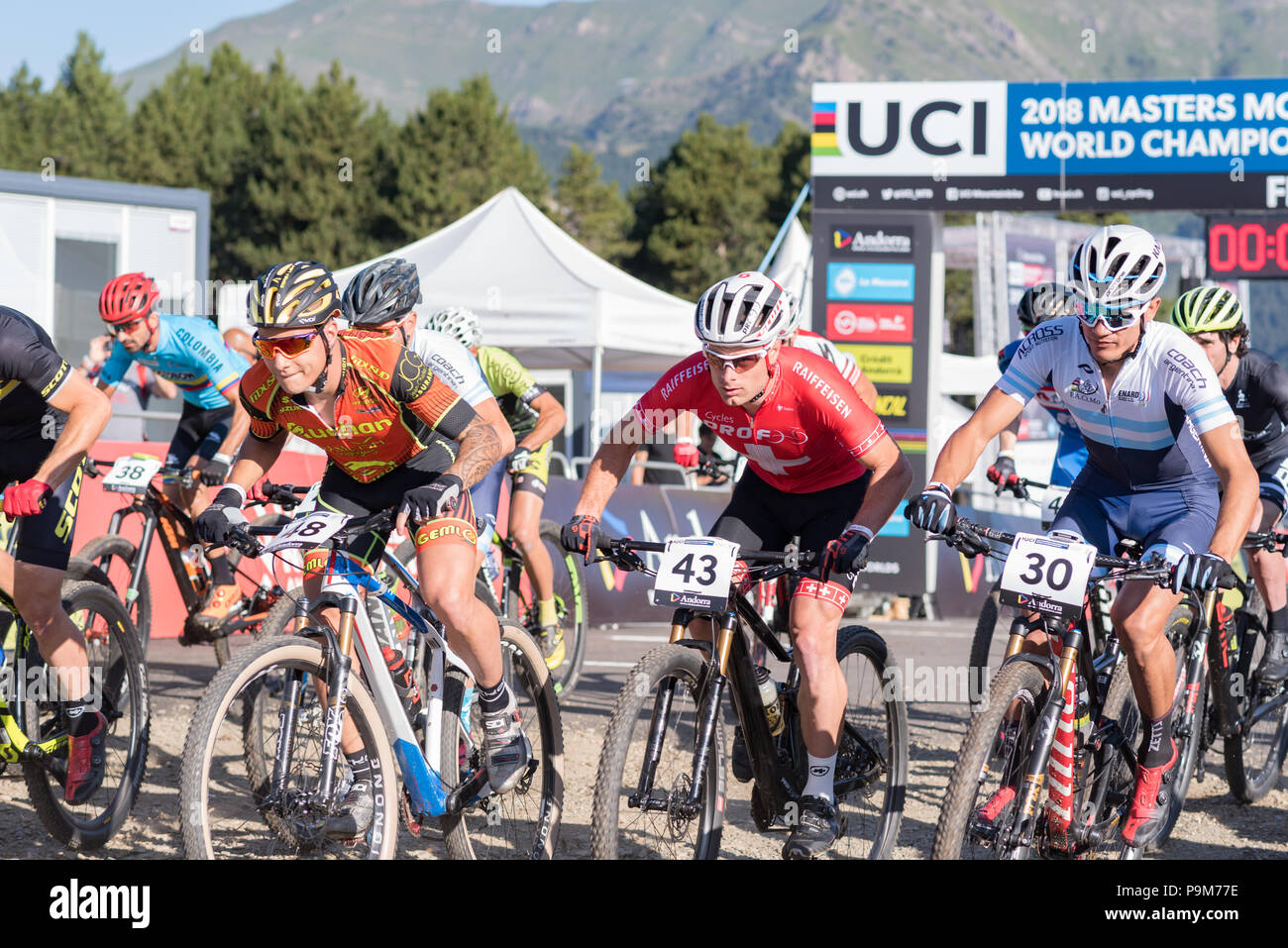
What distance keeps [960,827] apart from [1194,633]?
2.15 m

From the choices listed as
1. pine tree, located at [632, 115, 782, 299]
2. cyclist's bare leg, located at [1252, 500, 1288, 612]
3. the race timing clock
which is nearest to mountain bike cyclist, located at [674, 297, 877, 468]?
cyclist's bare leg, located at [1252, 500, 1288, 612]

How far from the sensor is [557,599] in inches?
325

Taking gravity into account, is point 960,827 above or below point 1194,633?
below

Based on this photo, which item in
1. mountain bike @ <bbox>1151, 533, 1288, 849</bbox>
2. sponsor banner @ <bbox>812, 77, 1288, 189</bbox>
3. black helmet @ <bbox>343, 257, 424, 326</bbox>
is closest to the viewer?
mountain bike @ <bbox>1151, 533, 1288, 849</bbox>

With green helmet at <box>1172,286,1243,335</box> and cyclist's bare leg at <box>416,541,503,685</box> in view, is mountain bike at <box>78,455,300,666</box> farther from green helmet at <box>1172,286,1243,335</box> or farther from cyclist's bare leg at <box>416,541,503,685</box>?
green helmet at <box>1172,286,1243,335</box>

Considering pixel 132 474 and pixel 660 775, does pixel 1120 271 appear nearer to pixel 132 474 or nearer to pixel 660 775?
pixel 660 775

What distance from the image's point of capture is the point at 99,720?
16.8 feet

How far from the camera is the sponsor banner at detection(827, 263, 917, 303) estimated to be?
48.6 ft

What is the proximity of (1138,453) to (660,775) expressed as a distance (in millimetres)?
2181

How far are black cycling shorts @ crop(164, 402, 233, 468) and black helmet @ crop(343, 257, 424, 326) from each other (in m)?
2.23

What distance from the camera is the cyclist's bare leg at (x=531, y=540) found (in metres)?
7.94

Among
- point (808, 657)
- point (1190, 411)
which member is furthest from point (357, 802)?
point (1190, 411)

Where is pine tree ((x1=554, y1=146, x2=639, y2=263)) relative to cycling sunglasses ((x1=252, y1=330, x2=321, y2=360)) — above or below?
above
